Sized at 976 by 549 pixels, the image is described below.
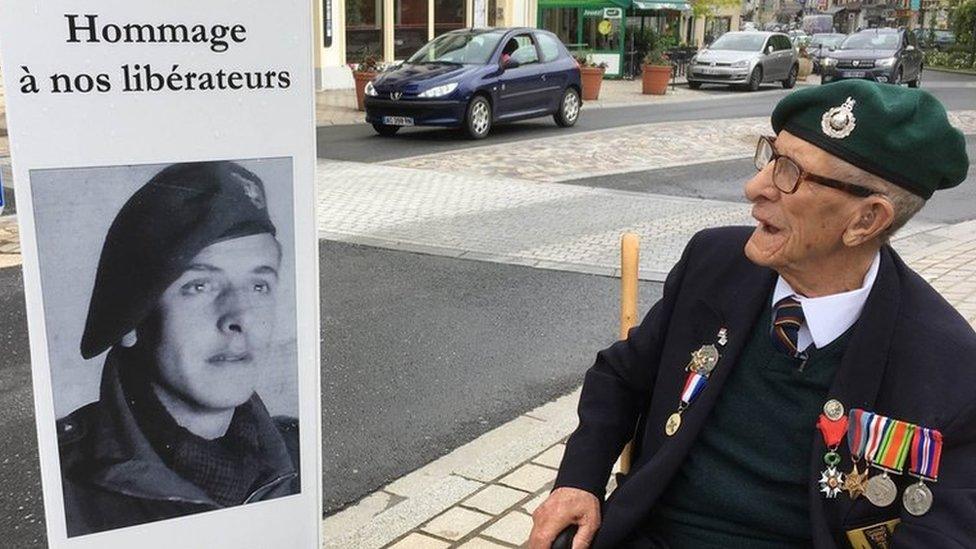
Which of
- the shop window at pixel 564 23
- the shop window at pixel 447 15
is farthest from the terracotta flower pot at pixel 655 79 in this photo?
the shop window at pixel 564 23

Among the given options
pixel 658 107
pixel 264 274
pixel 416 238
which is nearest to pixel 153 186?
pixel 264 274

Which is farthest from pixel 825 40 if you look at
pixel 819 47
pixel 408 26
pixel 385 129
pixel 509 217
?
pixel 509 217

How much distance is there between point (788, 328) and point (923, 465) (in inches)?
14.5

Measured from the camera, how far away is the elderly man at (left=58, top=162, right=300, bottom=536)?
208 centimetres

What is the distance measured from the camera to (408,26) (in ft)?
82.6

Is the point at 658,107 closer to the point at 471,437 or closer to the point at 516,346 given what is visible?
the point at 516,346

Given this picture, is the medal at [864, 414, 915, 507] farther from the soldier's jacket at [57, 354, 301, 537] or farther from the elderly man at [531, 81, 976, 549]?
the soldier's jacket at [57, 354, 301, 537]

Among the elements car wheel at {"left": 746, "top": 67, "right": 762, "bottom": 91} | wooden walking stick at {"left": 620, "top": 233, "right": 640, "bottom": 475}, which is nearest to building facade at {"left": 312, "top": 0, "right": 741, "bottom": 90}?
car wheel at {"left": 746, "top": 67, "right": 762, "bottom": 91}

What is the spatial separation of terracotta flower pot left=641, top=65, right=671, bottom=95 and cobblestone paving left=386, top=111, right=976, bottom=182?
26.0 ft

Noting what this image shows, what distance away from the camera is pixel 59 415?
2.09 meters

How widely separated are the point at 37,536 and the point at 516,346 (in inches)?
105

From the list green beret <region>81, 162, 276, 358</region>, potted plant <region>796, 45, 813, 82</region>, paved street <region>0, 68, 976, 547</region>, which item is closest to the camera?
green beret <region>81, 162, 276, 358</region>

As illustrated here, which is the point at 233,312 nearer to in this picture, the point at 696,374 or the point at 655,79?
the point at 696,374

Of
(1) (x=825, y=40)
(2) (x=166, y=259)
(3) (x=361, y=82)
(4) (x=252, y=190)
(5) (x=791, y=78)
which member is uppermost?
(4) (x=252, y=190)
